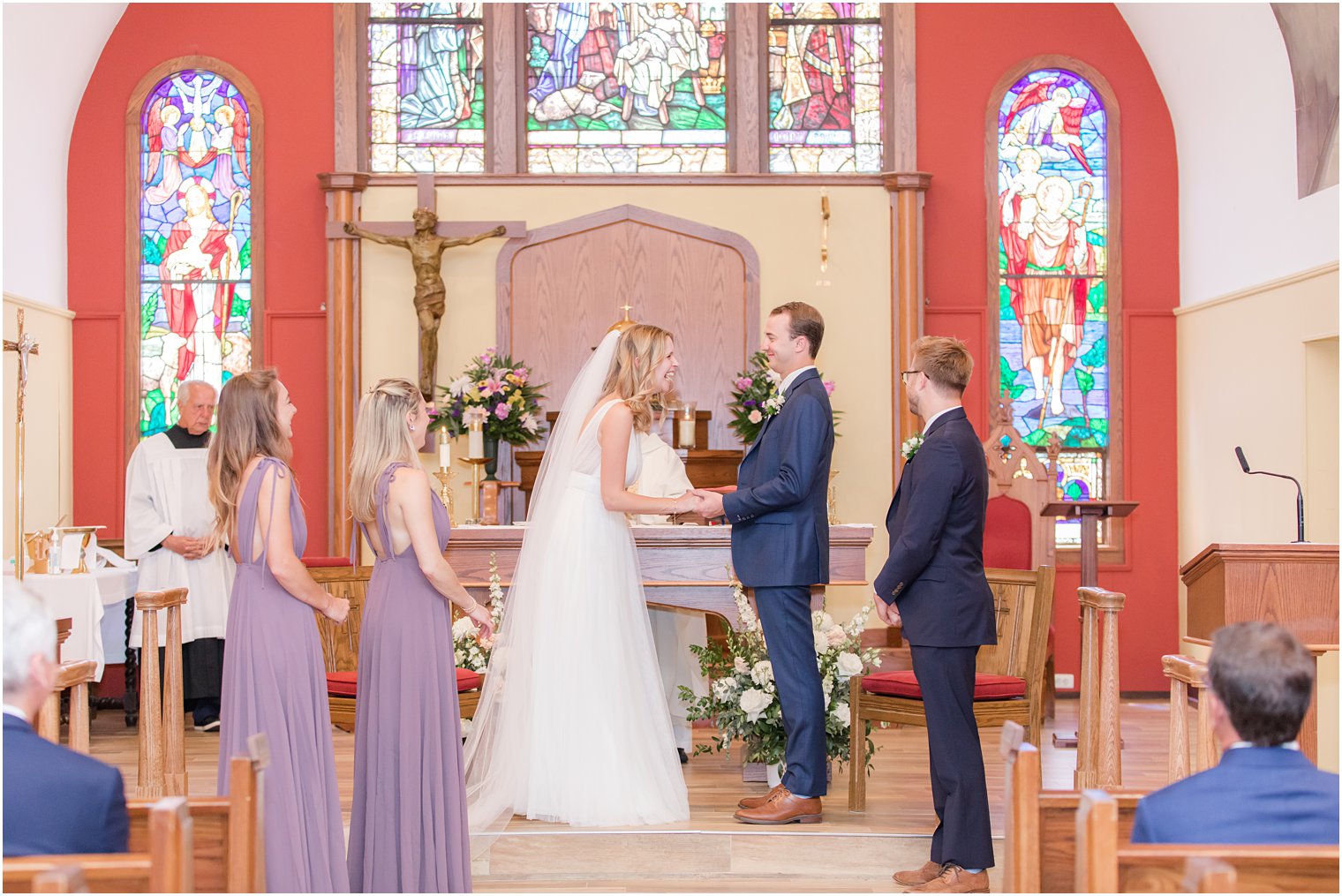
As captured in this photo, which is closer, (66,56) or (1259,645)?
(1259,645)

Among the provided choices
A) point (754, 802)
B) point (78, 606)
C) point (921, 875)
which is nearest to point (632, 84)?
point (78, 606)

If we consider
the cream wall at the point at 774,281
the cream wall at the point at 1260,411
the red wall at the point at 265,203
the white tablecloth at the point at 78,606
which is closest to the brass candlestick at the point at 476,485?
the cream wall at the point at 774,281

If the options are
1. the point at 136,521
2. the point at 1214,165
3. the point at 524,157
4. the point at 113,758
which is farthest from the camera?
the point at 524,157

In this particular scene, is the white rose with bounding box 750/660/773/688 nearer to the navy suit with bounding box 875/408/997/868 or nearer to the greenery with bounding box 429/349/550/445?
the navy suit with bounding box 875/408/997/868

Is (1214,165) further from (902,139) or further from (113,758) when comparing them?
(113,758)

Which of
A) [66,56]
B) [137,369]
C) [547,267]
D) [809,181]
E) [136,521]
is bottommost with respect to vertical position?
[136,521]

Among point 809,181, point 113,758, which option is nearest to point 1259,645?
point 113,758

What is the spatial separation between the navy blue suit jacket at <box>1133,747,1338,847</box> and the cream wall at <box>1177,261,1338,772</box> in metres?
4.44

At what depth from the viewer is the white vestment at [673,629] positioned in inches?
236

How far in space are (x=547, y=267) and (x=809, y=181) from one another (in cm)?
183

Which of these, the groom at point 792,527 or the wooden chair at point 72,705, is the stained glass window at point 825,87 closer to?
the groom at point 792,527

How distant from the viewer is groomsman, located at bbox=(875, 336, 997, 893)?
3.84 m

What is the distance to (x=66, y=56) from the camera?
8.16m

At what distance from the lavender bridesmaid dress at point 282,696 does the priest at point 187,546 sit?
11.0 feet
